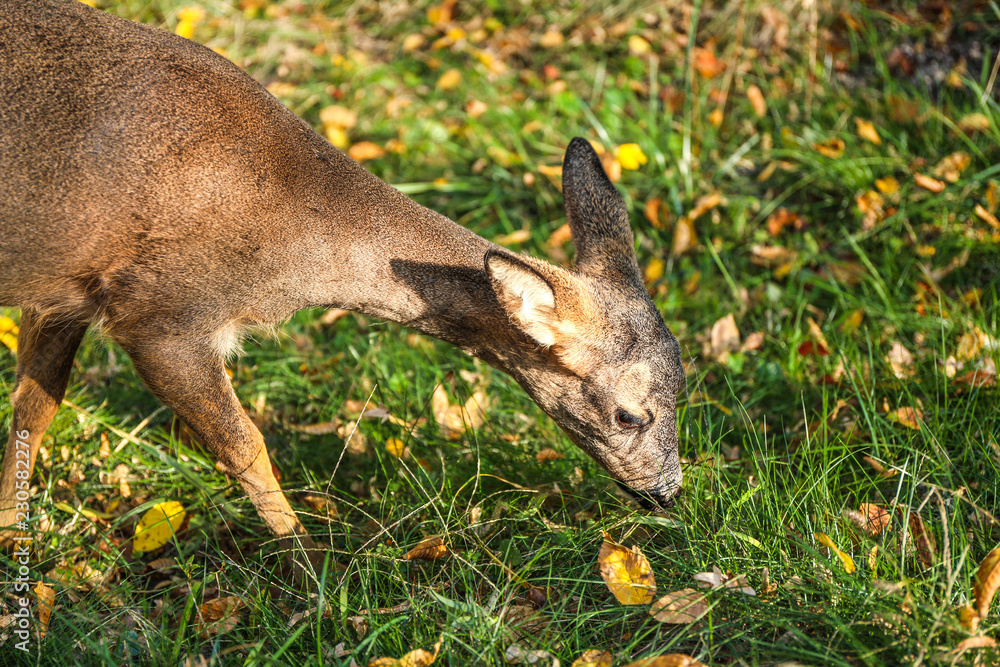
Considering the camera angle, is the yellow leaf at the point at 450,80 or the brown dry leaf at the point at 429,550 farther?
the yellow leaf at the point at 450,80

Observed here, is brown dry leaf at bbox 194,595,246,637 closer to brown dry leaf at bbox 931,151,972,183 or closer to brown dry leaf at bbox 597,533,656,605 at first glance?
brown dry leaf at bbox 597,533,656,605

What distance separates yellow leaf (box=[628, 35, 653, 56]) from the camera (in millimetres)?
7000

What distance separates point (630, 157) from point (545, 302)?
305 cm

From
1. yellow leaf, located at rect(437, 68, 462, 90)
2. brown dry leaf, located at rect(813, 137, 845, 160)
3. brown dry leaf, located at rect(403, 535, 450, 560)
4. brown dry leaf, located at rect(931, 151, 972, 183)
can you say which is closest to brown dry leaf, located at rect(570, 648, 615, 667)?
brown dry leaf, located at rect(403, 535, 450, 560)

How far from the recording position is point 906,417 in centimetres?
376

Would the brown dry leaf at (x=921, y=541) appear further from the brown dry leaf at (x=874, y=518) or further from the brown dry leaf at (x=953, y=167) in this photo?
the brown dry leaf at (x=953, y=167)

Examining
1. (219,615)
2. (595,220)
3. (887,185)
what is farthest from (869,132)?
(219,615)

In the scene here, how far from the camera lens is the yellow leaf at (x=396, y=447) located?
13.2 feet

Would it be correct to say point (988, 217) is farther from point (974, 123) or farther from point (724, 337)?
point (724, 337)

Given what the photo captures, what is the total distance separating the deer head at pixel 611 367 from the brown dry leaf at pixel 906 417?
1.02 meters

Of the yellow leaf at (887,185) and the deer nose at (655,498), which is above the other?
the yellow leaf at (887,185)

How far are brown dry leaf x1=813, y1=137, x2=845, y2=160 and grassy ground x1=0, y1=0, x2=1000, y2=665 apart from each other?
0.02 m

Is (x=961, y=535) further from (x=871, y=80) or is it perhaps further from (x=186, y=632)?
(x=871, y=80)

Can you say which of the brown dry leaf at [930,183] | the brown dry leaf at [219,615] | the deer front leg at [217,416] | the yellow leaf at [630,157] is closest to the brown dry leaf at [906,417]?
the brown dry leaf at [930,183]
